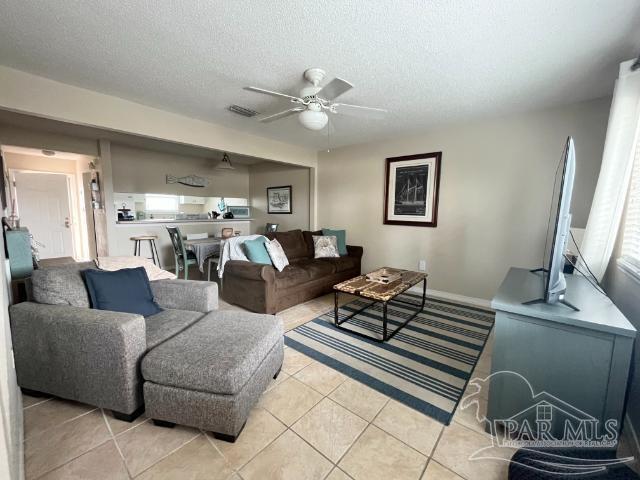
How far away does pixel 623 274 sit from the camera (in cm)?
170

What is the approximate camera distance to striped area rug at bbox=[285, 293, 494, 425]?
1.75m

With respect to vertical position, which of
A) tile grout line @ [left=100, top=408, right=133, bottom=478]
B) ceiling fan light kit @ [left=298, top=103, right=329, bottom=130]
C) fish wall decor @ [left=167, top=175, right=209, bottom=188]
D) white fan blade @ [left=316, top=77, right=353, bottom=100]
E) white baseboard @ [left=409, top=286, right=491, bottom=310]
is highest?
white fan blade @ [left=316, top=77, right=353, bottom=100]

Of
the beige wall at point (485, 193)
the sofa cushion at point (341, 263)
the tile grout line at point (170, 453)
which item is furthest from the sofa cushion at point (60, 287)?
the beige wall at point (485, 193)

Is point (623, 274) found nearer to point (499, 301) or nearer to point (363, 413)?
point (499, 301)

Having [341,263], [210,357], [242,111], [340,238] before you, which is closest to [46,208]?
[242,111]

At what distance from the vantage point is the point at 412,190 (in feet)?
12.5

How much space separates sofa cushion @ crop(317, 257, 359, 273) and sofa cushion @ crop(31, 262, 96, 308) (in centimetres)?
263

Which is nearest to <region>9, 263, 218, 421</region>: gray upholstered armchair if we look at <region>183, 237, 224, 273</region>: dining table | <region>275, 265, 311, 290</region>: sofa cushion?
<region>275, 265, 311, 290</region>: sofa cushion

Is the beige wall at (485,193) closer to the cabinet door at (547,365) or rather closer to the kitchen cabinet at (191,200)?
the cabinet door at (547,365)

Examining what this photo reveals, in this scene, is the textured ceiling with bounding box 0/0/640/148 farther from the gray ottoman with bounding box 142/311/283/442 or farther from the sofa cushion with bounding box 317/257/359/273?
the sofa cushion with bounding box 317/257/359/273

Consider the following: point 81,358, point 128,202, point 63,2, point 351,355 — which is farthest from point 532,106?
point 128,202

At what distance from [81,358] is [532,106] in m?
4.39

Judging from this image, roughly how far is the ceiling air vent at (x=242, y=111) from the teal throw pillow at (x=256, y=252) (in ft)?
4.99

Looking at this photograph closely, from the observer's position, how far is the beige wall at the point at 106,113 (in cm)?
215
